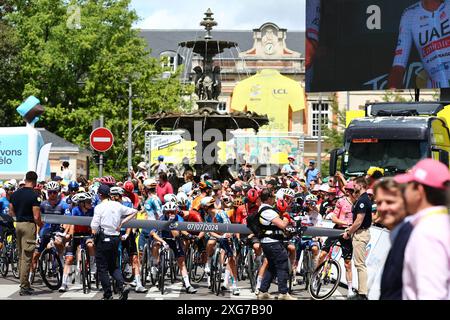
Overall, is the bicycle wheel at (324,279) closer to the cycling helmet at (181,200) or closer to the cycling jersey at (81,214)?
the cycling helmet at (181,200)

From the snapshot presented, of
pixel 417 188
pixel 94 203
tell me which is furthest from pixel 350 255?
pixel 417 188

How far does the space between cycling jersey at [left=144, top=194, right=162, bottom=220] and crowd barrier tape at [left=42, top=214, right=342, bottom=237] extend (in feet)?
1.81

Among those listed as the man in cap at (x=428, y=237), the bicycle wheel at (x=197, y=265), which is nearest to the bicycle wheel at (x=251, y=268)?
the bicycle wheel at (x=197, y=265)

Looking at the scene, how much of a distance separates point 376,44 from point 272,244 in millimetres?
27222

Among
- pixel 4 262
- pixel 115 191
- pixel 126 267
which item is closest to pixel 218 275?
pixel 126 267

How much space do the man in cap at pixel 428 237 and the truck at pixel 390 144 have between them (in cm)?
1946

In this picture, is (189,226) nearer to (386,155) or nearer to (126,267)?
(126,267)

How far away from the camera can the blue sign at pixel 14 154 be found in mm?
28031

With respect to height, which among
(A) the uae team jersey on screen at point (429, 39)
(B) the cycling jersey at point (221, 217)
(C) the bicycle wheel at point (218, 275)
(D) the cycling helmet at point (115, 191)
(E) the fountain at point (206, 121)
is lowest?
(C) the bicycle wheel at point (218, 275)

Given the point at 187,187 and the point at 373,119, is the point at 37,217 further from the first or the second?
the point at 373,119

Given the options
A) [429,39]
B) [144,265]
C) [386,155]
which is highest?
[429,39]

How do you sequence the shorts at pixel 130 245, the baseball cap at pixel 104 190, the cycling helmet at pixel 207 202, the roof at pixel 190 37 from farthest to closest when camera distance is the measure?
the roof at pixel 190 37, the cycling helmet at pixel 207 202, the shorts at pixel 130 245, the baseball cap at pixel 104 190

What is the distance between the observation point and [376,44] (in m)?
41.8

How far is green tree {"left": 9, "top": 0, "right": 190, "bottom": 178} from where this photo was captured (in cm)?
6444
